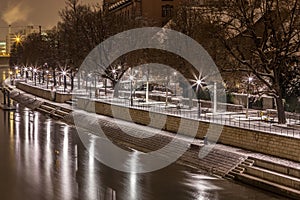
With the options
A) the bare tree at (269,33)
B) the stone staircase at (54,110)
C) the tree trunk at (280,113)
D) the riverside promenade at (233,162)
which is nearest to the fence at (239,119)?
the tree trunk at (280,113)

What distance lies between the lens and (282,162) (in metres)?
20.8

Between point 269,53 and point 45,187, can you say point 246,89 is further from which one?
point 45,187

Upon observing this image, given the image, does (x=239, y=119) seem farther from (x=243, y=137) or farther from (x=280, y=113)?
(x=243, y=137)

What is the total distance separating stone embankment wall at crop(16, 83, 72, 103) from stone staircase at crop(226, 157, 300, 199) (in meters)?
30.8

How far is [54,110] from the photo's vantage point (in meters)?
45.8

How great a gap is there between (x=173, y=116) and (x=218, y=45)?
5.26 metres

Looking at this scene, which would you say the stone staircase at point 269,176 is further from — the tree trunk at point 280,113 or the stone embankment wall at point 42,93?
the stone embankment wall at point 42,93

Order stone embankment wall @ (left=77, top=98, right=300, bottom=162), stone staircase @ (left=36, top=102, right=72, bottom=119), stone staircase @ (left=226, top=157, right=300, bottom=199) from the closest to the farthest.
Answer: stone staircase @ (left=226, top=157, right=300, bottom=199), stone embankment wall @ (left=77, top=98, right=300, bottom=162), stone staircase @ (left=36, top=102, right=72, bottom=119)

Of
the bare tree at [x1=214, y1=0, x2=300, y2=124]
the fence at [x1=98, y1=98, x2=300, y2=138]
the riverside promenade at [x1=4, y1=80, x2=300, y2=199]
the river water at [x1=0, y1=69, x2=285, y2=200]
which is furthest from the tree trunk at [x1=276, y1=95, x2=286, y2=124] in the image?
the river water at [x1=0, y1=69, x2=285, y2=200]

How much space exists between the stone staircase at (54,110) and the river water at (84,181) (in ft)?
43.8

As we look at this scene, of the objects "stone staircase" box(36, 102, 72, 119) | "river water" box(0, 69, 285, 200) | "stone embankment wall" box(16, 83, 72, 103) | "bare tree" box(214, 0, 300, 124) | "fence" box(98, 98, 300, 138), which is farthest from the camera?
"stone embankment wall" box(16, 83, 72, 103)

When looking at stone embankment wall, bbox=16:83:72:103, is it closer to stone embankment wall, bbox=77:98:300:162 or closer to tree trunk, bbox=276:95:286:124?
stone embankment wall, bbox=77:98:300:162

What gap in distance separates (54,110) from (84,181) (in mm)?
25622

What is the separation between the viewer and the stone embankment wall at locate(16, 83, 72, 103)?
49.7 metres
